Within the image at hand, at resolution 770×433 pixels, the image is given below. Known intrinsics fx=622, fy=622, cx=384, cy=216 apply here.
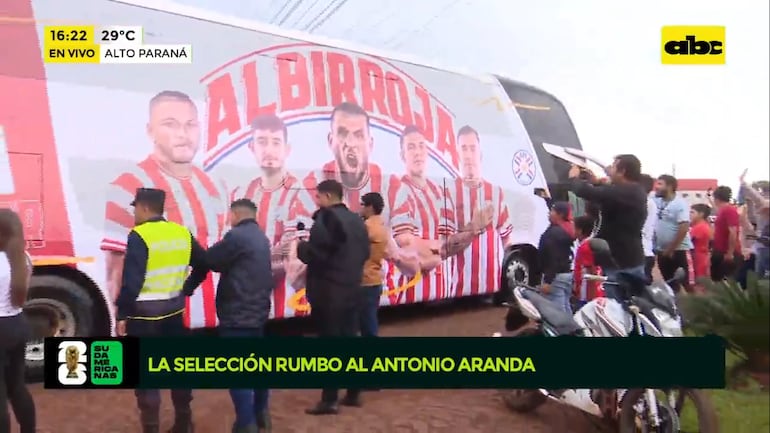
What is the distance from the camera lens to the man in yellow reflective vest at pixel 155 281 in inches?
106

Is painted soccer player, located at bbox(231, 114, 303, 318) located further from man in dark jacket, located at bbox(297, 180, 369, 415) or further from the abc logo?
the abc logo

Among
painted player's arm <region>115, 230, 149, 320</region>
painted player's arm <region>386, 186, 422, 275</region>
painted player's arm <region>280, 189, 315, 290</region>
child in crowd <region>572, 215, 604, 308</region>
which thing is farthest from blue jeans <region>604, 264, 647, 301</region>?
painted player's arm <region>115, 230, 149, 320</region>

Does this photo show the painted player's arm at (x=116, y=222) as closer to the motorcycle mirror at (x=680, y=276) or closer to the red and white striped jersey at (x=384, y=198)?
the red and white striped jersey at (x=384, y=198)

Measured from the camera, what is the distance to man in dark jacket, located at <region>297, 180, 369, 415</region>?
3094 millimetres

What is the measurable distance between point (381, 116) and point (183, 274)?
140cm

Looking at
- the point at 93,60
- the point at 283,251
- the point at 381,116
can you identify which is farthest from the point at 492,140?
the point at 93,60

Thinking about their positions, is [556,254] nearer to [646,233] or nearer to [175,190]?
[646,233]

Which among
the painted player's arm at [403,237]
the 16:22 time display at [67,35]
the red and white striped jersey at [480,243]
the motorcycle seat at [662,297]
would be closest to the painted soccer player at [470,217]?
the red and white striped jersey at [480,243]

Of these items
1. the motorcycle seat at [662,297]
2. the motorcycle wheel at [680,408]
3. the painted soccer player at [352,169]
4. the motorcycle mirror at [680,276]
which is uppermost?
the painted soccer player at [352,169]

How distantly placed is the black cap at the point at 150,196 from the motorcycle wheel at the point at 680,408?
7.40ft

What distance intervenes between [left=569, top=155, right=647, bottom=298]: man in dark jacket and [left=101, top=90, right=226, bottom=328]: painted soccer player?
1915 mm

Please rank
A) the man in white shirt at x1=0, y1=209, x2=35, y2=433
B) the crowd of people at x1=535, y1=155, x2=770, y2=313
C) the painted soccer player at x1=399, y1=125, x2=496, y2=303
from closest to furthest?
the man in white shirt at x1=0, y1=209, x2=35, y2=433 < the crowd of people at x1=535, y1=155, x2=770, y2=313 < the painted soccer player at x1=399, y1=125, x2=496, y2=303

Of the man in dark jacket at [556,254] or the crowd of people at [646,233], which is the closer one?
the crowd of people at [646,233]

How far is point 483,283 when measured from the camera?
171 inches
